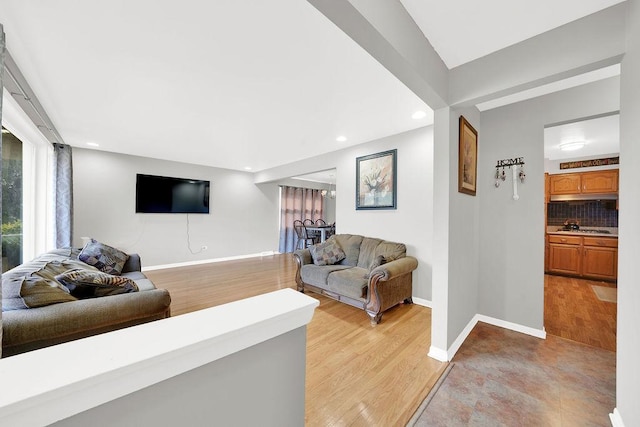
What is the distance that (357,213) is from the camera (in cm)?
399

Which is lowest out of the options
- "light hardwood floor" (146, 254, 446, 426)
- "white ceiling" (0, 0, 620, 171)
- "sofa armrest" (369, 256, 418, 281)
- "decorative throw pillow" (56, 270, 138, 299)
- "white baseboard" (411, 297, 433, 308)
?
"light hardwood floor" (146, 254, 446, 426)

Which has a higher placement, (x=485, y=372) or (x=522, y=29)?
(x=522, y=29)

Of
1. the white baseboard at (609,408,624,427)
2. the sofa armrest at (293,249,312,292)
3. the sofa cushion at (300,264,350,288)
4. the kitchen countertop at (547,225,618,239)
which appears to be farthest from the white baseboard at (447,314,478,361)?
the kitchen countertop at (547,225,618,239)

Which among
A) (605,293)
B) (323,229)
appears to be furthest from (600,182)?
(323,229)

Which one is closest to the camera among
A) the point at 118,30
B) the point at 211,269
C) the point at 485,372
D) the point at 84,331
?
the point at 84,331

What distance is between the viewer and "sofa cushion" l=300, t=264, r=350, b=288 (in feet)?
10.8

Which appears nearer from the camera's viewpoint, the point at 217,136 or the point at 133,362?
the point at 133,362

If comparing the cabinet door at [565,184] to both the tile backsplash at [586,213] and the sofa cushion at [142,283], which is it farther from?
the sofa cushion at [142,283]

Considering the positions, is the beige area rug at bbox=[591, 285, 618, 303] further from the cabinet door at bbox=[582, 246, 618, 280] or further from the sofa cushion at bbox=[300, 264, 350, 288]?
the sofa cushion at bbox=[300, 264, 350, 288]

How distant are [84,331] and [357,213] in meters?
3.32

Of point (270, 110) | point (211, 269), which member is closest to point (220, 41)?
point (270, 110)

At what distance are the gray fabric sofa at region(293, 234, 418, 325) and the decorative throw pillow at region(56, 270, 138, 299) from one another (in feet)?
7.08

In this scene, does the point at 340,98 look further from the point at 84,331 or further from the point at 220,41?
the point at 84,331

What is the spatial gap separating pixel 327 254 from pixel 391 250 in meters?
0.93
